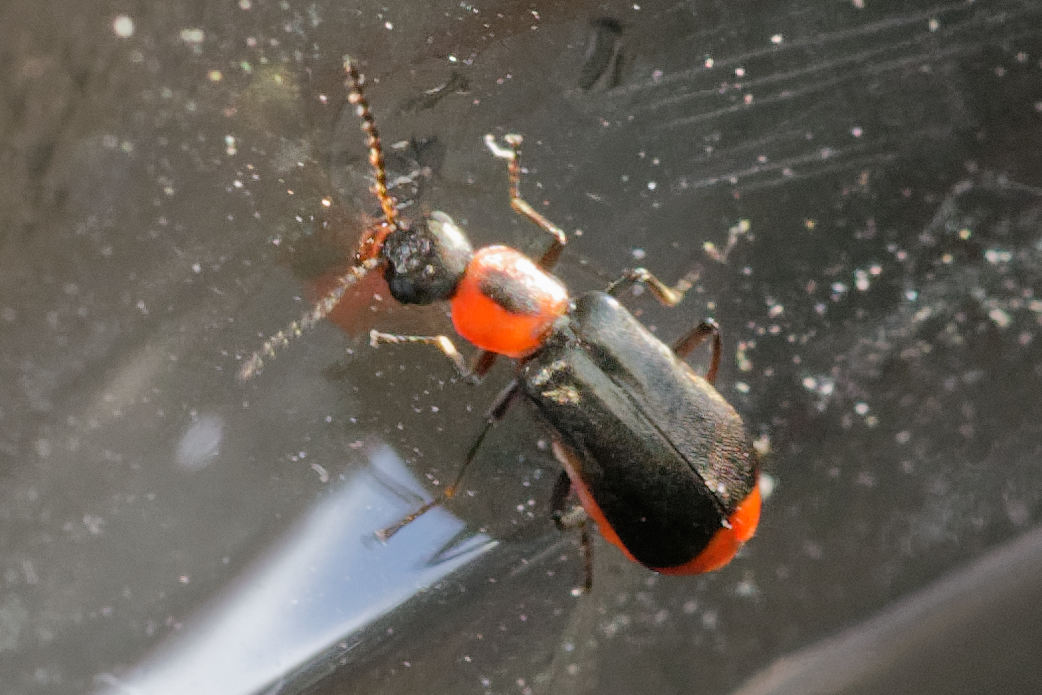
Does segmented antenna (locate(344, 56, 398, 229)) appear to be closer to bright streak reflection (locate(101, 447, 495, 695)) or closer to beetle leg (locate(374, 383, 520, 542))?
beetle leg (locate(374, 383, 520, 542))

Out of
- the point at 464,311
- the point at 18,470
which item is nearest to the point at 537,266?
the point at 464,311

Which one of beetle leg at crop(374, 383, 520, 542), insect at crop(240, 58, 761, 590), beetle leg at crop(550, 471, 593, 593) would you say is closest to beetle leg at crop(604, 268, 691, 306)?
insect at crop(240, 58, 761, 590)

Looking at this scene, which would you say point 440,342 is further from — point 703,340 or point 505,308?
point 703,340

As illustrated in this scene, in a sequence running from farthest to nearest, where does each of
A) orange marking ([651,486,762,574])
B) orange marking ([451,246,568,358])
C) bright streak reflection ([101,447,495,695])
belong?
bright streak reflection ([101,447,495,695])
orange marking ([451,246,568,358])
orange marking ([651,486,762,574])

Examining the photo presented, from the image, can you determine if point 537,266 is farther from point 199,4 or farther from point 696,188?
point 199,4

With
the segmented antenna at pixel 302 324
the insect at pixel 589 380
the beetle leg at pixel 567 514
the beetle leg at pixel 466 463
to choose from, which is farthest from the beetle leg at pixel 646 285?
the segmented antenna at pixel 302 324

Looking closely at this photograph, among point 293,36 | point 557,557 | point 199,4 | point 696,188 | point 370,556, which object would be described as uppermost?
point 199,4
